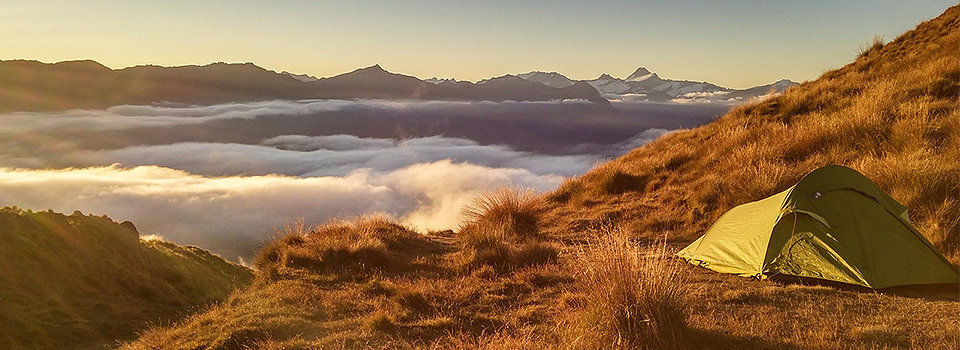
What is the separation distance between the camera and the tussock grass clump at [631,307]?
4480 millimetres

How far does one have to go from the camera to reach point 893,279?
630cm

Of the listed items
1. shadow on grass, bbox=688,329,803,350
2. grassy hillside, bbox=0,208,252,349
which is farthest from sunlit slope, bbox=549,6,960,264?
grassy hillside, bbox=0,208,252,349

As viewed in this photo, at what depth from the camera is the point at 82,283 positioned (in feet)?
34.3

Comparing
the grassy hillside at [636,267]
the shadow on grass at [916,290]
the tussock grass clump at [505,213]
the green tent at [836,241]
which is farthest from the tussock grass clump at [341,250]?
the shadow on grass at [916,290]

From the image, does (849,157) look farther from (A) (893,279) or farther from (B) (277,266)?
(B) (277,266)

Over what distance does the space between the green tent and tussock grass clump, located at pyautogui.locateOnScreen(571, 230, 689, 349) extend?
310 cm

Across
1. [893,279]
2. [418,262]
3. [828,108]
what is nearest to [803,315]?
[893,279]

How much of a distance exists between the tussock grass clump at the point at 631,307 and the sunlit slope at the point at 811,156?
534 centimetres

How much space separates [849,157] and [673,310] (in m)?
9.38

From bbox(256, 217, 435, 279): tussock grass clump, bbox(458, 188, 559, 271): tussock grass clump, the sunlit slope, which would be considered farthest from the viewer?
bbox(256, 217, 435, 279): tussock grass clump

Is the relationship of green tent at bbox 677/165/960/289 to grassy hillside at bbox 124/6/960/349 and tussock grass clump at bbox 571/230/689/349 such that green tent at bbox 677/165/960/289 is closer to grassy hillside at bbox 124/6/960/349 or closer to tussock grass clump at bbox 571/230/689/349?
grassy hillside at bbox 124/6/960/349

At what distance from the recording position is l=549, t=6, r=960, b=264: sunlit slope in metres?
8.70

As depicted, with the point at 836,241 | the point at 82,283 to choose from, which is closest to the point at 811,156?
the point at 836,241

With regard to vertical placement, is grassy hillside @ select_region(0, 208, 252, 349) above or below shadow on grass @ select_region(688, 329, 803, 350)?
below
